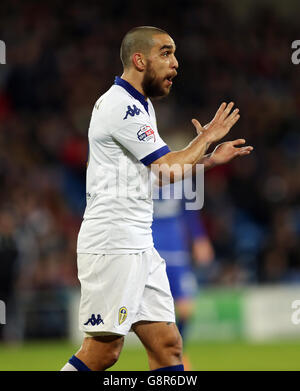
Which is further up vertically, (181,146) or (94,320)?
(181,146)

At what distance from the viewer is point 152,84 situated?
15.0ft

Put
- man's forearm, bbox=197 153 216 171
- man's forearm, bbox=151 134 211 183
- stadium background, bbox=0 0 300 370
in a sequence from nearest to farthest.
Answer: man's forearm, bbox=151 134 211 183 < man's forearm, bbox=197 153 216 171 < stadium background, bbox=0 0 300 370

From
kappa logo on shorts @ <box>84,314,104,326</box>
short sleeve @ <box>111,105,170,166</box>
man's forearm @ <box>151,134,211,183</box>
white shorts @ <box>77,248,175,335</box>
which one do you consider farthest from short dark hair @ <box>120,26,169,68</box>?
kappa logo on shorts @ <box>84,314,104,326</box>

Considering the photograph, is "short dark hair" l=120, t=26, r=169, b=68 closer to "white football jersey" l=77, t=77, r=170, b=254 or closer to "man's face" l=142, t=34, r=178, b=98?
"man's face" l=142, t=34, r=178, b=98

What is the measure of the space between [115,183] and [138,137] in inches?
11.5

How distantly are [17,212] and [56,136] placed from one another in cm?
210

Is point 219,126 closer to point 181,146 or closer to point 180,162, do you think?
point 180,162

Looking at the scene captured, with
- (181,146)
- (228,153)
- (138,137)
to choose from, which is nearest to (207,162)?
(228,153)

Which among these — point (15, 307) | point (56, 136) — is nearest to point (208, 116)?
point (56, 136)

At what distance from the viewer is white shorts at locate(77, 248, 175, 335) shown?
173 inches

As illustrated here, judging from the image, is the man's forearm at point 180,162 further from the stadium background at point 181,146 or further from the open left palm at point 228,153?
the stadium background at point 181,146

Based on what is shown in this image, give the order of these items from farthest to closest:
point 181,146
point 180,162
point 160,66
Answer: point 181,146 → point 160,66 → point 180,162

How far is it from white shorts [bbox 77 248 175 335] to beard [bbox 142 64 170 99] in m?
0.89

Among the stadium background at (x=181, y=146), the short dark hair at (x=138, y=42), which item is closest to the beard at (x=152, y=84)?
the short dark hair at (x=138, y=42)
